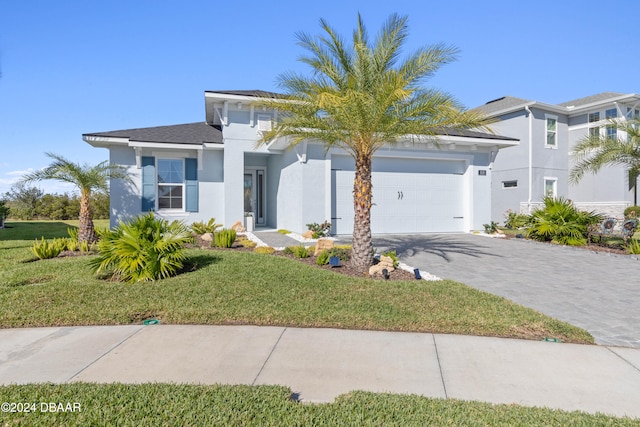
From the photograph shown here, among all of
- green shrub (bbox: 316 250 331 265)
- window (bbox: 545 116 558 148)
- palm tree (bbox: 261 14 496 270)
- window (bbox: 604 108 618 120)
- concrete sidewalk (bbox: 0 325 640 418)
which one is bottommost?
concrete sidewalk (bbox: 0 325 640 418)

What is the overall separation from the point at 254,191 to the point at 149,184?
4699 mm

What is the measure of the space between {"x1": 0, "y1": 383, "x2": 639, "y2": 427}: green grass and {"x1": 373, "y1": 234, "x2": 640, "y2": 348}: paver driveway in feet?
8.54

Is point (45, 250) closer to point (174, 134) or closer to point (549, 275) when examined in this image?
point (174, 134)

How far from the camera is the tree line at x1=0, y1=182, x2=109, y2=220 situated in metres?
25.3

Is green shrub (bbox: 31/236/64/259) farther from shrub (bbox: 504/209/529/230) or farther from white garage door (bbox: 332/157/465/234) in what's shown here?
shrub (bbox: 504/209/529/230)

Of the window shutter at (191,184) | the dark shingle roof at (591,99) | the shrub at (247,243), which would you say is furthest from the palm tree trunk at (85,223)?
the dark shingle roof at (591,99)

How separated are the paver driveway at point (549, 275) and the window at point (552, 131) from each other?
11248 millimetres

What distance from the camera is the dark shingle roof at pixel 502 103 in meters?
21.5

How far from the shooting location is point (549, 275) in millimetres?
7938

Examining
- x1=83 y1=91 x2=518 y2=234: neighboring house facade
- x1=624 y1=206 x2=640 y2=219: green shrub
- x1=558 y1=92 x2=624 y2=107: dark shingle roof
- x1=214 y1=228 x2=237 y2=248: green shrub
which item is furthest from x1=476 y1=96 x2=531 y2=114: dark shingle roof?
x1=214 y1=228 x2=237 y2=248: green shrub

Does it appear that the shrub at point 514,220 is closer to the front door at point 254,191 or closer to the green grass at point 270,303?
the front door at point 254,191

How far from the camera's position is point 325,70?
7969mm

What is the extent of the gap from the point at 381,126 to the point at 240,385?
19.5 ft

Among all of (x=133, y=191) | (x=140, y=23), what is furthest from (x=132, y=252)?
(x=133, y=191)
